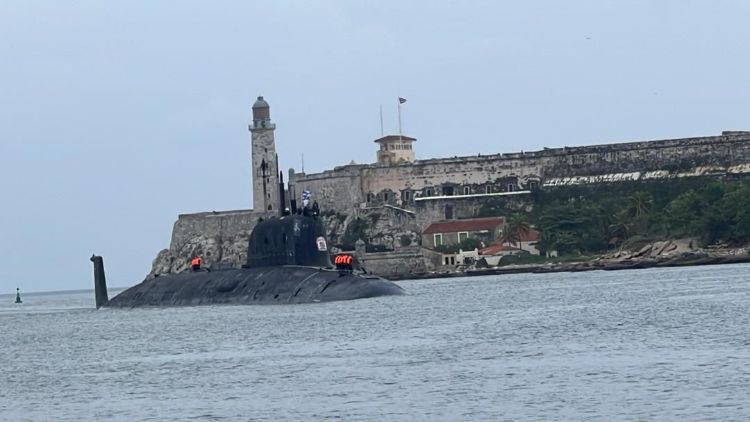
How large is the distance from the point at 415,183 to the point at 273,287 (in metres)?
57.6

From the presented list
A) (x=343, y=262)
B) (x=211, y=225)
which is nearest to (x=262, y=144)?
(x=211, y=225)

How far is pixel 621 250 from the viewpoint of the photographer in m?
96.4

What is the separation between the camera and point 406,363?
32094mm

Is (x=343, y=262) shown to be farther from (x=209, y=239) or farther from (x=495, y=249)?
(x=209, y=239)

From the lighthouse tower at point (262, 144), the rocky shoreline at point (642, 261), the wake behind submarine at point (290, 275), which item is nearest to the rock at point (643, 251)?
the rocky shoreline at point (642, 261)

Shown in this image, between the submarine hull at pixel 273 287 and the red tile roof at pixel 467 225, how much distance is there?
45.8 m

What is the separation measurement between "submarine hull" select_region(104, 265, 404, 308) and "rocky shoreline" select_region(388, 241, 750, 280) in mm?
35827

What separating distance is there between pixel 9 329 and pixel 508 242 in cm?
4670

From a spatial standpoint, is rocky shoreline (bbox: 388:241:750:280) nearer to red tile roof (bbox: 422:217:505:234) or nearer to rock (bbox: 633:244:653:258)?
rock (bbox: 633:244:653:258)

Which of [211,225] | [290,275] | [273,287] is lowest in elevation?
[273,287]

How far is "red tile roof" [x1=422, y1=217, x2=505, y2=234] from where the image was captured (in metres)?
104

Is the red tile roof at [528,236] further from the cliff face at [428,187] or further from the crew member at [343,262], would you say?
the crew member at [343,262]

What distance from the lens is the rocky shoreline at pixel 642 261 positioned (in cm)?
8750

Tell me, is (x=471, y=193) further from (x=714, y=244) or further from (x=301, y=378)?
(x=301, y=378)
